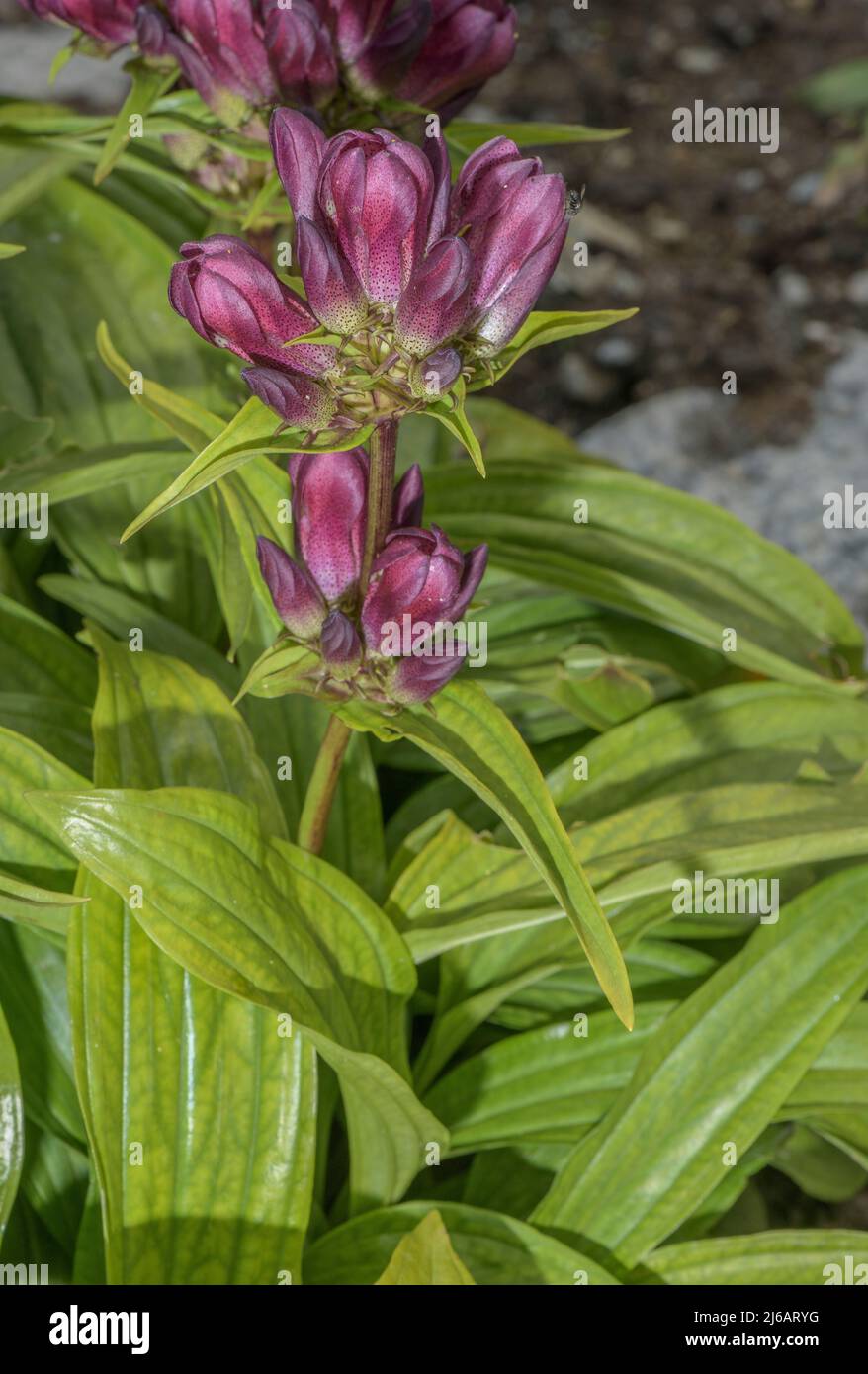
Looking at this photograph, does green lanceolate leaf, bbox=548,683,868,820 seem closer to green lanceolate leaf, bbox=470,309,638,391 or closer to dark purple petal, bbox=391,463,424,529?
dark purple petal, bbox=391,463,424,529

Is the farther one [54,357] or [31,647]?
[54,357]

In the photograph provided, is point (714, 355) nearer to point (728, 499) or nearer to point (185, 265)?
point (728, 499)

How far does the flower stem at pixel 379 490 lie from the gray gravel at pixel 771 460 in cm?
143

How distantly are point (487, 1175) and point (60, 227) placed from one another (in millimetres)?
1124

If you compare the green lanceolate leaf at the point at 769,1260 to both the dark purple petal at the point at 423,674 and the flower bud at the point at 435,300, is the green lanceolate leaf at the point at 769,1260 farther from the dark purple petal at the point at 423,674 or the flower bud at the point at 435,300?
the flower bud at the point at 435,300

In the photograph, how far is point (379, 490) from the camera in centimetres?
99

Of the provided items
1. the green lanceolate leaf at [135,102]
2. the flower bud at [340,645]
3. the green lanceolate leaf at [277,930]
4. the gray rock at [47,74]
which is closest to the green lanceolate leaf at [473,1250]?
the green lanceolate leaf at [277,930]

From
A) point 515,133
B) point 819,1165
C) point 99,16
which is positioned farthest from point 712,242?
point 819,1165

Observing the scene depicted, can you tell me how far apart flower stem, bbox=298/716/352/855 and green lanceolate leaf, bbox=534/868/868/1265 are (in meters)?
0.34

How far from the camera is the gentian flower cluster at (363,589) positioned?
97cm

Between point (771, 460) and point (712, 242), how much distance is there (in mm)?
686

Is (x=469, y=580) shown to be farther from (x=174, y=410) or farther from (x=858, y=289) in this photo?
(x=858, y=289)

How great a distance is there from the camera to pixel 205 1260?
1112 mm
